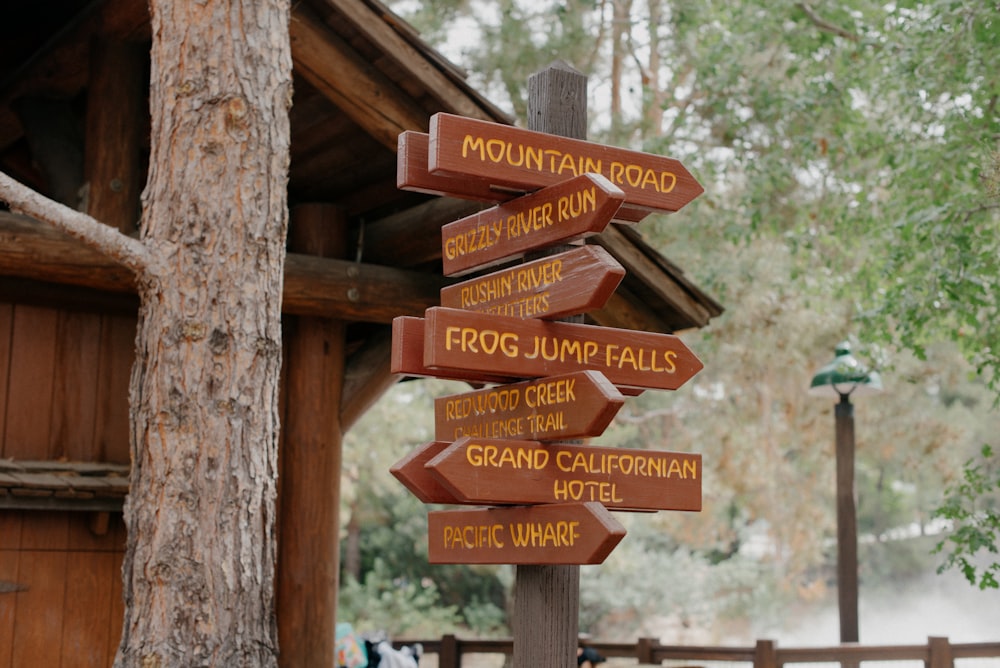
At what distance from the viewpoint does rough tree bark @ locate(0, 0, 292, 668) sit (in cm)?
421

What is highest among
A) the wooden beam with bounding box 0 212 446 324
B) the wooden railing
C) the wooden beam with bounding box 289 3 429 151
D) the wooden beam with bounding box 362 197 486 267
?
the wooden beam with bounding box 289 3 429 151

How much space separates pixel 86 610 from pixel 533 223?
3.66 m

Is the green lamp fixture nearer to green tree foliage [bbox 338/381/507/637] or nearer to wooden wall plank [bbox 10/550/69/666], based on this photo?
wooden wall plank [bbox 10/550/69/666]

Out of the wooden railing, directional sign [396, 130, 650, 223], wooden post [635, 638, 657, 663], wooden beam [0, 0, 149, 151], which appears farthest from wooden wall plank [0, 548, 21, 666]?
wooden post [635, 638, 657, 663]

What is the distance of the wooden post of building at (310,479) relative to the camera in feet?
20.8

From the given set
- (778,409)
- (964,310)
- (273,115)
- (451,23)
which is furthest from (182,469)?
(778,409)

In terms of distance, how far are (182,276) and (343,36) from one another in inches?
71.8

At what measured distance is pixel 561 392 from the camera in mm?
3225

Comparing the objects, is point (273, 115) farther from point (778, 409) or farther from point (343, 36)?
point (778, 409)

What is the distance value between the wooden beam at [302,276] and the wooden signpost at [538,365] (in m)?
2.49

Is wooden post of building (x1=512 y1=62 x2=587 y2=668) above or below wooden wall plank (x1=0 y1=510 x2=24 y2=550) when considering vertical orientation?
below

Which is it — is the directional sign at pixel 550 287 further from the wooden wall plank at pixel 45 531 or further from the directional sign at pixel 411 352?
the wooden wall plank at pixel 45 531

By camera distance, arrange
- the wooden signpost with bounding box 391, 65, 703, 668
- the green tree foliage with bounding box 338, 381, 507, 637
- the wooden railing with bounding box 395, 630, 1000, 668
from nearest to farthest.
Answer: the wooden signpost with bounding box 391, 65, 703, 668 → the wooden railing with bounding box 395, 630, 1000, 668 → the green tree foliage with bounding box 338, 381, 507, 637

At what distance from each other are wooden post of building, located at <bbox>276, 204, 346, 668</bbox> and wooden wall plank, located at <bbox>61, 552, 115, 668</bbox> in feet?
3.18
